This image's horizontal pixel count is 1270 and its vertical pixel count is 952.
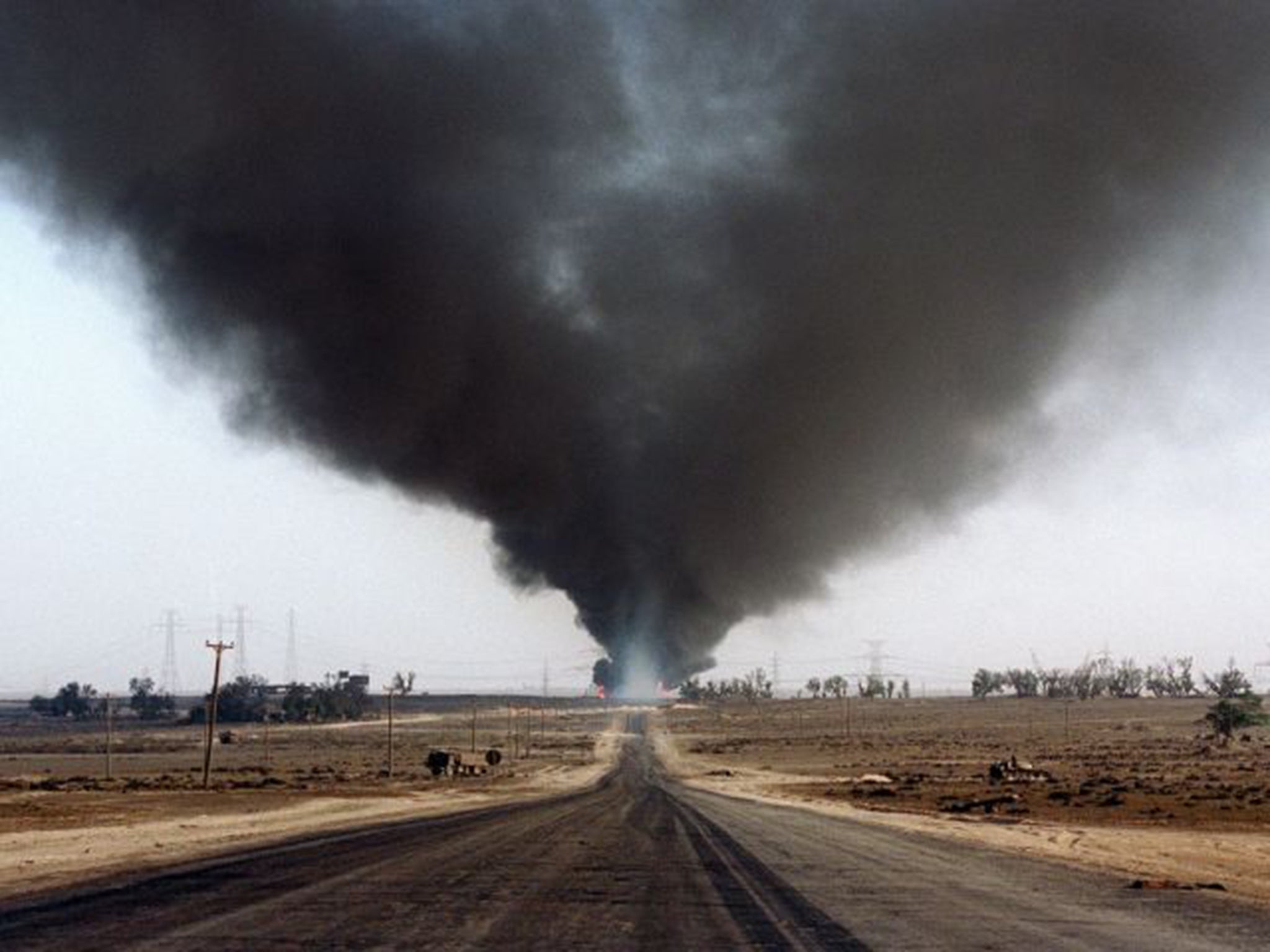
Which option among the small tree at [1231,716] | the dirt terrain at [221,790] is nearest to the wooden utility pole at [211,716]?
the dirt terrain at [221,790]

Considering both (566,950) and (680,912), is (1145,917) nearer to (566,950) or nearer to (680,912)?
(680,912)

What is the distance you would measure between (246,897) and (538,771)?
73.7 m

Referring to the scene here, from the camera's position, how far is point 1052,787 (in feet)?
192

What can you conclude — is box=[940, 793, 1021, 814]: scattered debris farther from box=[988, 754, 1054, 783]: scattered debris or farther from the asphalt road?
the asphalt road

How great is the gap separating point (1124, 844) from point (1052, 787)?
89.2ft

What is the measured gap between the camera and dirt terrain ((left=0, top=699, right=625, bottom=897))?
2897cm

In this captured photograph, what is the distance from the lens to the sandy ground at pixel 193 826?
24.2 meters

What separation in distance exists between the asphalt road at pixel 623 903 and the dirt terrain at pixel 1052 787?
3.78 m

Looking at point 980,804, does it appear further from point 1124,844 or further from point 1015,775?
point 1015,775

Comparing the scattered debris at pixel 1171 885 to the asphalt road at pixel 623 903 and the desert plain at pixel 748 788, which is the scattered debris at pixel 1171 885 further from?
the asphalt road at pixel 623 903

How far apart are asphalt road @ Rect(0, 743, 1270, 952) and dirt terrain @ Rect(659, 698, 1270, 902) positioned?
3.78 m

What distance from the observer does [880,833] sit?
35.3 metres

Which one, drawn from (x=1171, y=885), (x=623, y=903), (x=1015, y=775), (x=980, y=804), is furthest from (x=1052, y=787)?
(x=623, y=903)

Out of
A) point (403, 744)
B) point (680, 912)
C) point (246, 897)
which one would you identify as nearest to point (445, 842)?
point (246, 897)
